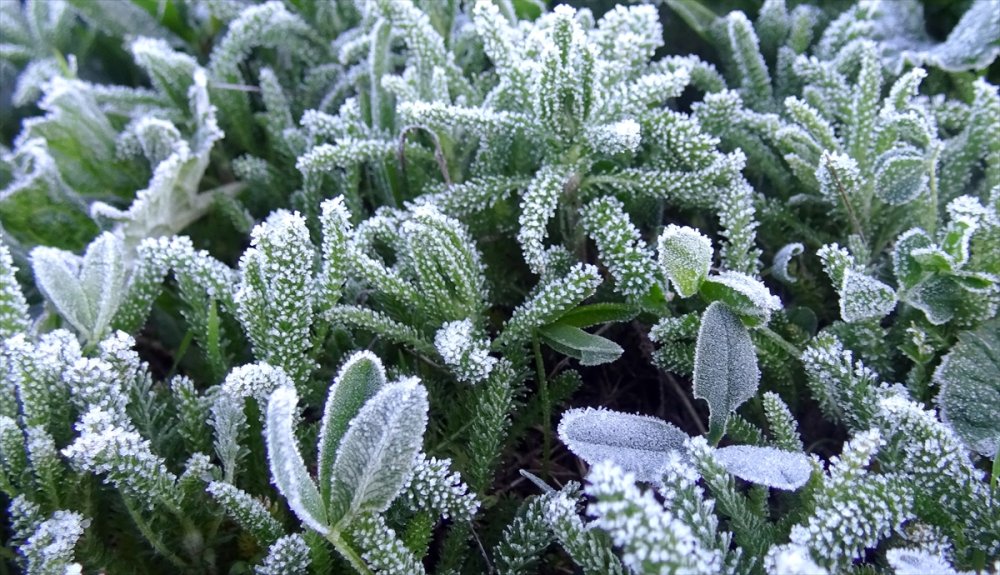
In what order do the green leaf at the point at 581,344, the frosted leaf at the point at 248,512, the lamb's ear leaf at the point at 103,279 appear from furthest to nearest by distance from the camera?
the lamb's ear leaf at the point at 103,279 → the green leaf at the point at 581,344 → the frosted leaf at the point at 248,512

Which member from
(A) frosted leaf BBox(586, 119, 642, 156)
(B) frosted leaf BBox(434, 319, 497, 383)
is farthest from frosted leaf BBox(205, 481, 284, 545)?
(A) frosted leaf BBox(586, 119, 642, 156)

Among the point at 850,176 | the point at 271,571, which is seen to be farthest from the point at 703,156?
the point at 271,571

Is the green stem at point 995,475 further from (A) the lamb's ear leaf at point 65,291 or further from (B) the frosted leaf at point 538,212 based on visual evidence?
(A) the lamb's ear leaf at point 65,291

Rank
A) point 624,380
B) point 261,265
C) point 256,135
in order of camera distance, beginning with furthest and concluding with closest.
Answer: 1. point 256,135
2. point 624,380
3. point 261,265

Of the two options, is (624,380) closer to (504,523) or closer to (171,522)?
(504,523)

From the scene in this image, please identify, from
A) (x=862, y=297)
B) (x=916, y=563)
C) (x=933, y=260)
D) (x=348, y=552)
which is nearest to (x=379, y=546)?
(x=348, y=552)

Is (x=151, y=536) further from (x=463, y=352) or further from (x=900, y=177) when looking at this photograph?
(x=900, y=177)

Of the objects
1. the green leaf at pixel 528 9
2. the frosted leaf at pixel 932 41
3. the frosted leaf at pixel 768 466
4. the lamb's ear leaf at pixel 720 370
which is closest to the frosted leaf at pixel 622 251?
the lamb's ear leaf at pixel 720 370
